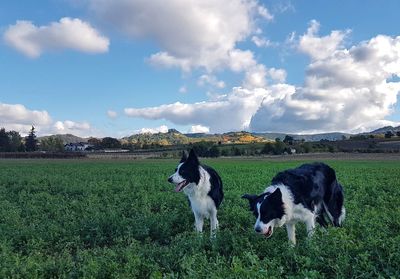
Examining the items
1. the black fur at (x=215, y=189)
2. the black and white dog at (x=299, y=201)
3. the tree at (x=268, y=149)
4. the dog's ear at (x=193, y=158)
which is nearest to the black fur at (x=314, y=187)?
the black and white dog at (x=299, y=201)

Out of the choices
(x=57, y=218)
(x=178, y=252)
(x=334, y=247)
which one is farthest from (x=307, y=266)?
(x=57, y=218)

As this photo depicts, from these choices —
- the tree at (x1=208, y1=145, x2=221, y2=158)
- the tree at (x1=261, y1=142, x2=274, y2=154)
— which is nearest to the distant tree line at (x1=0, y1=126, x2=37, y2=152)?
the tree at (x1=208, y1=145, x2=221, y2=158)

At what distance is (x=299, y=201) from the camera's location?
296 inches

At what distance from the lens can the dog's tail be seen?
8516 millimetres

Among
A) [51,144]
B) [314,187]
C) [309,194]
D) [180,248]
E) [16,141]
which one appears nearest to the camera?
[180,248]

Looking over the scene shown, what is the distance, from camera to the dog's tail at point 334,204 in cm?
852

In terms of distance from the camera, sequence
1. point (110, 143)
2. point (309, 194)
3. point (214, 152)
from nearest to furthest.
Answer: point (309, 194) → point (214, 152) → point (110, 143)

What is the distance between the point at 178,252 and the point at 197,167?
8.78 feet

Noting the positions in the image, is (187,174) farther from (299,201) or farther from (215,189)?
(299,201)

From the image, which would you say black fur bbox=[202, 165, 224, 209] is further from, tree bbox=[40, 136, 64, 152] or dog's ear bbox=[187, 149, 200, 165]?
tree bbox=[40, 136, 64, 152]

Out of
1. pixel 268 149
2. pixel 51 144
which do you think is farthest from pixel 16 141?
pixel 268 149

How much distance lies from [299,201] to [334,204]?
1.55 metres

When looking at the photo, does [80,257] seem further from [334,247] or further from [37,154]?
[37,154]

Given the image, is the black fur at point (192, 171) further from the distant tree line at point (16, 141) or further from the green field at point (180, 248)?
the distant tree line at point (16, 141)
